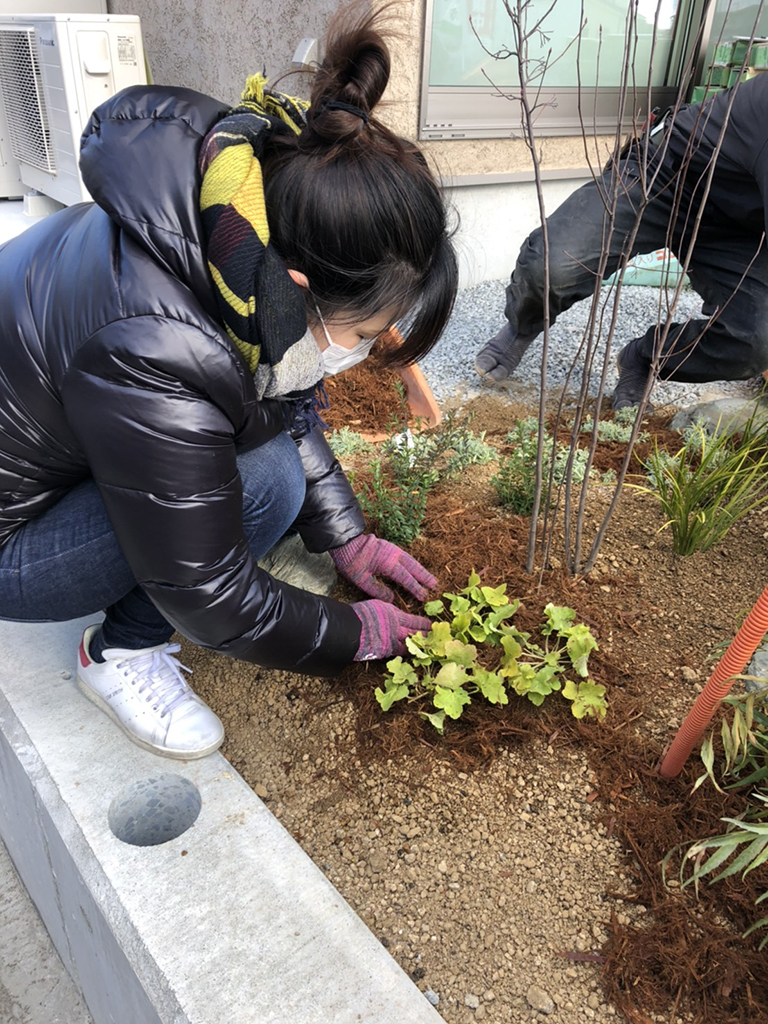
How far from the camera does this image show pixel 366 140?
1200mm

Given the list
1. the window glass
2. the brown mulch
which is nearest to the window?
the window glass

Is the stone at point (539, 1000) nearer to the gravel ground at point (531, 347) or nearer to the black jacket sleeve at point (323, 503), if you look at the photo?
the black jacket sleeve at point (323, 503)

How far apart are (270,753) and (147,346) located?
98 centimetres

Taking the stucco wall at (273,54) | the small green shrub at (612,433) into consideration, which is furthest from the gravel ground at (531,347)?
the stucco wall at (273,54)

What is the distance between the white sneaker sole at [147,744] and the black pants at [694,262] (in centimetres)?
200

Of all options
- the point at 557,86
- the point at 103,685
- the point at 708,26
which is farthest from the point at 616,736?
the point at 708,26

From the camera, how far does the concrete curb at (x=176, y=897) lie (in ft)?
3.88

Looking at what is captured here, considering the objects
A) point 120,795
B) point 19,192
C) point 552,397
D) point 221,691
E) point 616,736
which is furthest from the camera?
point 19,192

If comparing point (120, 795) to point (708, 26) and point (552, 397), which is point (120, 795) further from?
point (708, 26)

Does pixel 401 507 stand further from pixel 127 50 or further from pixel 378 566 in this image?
pixel 127 50

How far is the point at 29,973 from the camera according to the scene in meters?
1.88

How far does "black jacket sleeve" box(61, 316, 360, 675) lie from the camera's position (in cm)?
122

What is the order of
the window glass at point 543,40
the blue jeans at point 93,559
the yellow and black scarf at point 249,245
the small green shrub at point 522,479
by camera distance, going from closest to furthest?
the yellow and black scarf at point 249,245
the blue jeans at point 93,559
the small green shrub at point 522,479
the window glass at point 543,40

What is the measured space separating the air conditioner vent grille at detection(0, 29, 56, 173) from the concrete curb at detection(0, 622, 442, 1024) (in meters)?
4.15
